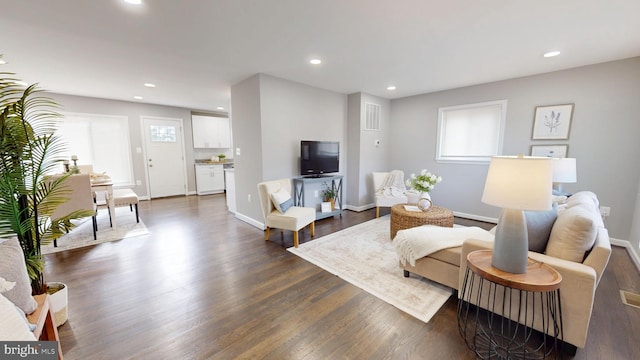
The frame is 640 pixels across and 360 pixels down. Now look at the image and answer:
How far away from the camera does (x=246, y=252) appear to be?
3168 millimetres

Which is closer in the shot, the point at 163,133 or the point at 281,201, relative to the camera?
the point at 281,201

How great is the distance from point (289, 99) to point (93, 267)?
131 inches

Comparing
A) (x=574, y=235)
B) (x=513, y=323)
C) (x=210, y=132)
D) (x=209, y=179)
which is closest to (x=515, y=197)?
(x=574, y=235)

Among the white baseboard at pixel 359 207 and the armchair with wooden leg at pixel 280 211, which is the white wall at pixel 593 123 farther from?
the armchair with wooden leg at pixel 280 211

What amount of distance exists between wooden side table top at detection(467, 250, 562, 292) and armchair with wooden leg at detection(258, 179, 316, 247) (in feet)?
7.00

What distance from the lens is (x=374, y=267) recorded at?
2.73m

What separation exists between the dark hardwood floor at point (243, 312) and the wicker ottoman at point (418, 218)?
105 cm

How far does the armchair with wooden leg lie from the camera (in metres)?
3.32

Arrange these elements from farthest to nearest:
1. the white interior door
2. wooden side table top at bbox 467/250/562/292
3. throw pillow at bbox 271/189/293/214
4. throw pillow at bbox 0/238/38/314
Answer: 1. the white interior door
2. throw pillow at bbox 271/189/293/214
3. wooden side table top at bbox 467/250/562/292
4. throw pillow at bbox 0/238/38/314

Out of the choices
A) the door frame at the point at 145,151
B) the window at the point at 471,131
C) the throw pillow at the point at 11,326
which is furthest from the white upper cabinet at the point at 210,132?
the throw pillow at the point at 11,326

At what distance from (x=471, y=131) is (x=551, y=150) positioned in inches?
46.5

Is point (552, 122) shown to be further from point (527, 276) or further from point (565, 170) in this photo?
point (527, 276)

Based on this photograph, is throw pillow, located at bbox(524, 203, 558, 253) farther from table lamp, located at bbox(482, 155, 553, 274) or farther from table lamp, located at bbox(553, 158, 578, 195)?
table lamp, located at bbox(553, 158, 578, 195)

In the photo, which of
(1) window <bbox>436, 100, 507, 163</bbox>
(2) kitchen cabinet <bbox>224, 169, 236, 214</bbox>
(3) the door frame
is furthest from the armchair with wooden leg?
(3) the door frame
